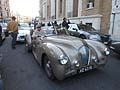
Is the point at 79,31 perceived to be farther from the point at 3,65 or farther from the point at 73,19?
the point at 73,19

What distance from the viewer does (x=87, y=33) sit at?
391 inches

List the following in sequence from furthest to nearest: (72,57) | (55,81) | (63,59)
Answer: (55,81) < (72,57) < (63,59)

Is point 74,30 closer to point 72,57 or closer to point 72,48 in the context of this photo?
point 72,48

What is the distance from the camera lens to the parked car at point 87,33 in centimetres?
926

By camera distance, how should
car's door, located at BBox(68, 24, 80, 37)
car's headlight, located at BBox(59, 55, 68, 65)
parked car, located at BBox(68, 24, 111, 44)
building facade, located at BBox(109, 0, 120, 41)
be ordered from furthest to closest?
building facade, located at BBox(109, 0, 120, 41)
car's door, located at BBox(68, 24, 80, 37)
parked car, located at BBox(68, 24, 111, 44)
car's headlight, located at BBox(59, 55, 68, 65)

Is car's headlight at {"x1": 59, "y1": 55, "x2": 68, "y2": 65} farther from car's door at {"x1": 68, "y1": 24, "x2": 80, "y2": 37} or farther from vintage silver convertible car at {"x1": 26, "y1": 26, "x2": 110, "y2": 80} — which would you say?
car's door at {"x1": 68, "y1": 24, "x2": 80, "y2": 37}

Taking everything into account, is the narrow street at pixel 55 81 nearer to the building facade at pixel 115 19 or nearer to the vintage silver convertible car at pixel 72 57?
the vintage silver convertible car at pixel 72 57

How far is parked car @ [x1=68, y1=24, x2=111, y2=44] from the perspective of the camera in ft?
30.4

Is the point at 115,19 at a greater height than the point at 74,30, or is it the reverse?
the point at 115,19

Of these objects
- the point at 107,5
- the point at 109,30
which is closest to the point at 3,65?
the point at 109,30

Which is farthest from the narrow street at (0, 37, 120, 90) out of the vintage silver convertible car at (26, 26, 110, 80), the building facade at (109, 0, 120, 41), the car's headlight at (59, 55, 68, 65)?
the building facade at (109, 0, 120, 41)

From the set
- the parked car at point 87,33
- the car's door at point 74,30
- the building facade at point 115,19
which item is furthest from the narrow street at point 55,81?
the building facade at point 115,19

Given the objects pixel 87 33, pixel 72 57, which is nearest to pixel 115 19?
pixel 87 33

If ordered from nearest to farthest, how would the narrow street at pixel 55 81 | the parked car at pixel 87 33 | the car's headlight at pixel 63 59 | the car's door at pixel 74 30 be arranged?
the car's headlight at pixel 63 59 < the narrow street at pixel 55 81 < the parked car at pixel 87 33 < the car's door at pixel 74 30
